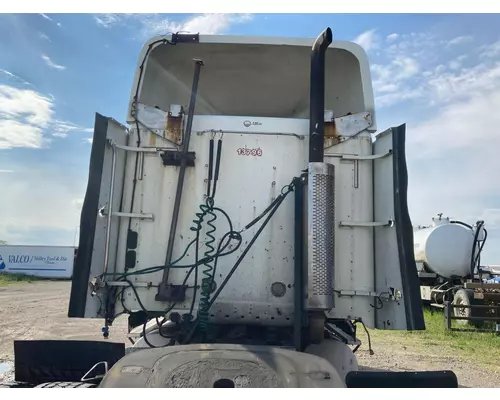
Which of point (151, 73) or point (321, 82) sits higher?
point (151, 73)

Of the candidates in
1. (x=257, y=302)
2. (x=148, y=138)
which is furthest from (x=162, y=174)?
(x=257, y=302)

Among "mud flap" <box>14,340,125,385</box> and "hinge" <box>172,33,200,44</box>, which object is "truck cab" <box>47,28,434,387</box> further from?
"mud flap" <box>14,340,125,385</box>

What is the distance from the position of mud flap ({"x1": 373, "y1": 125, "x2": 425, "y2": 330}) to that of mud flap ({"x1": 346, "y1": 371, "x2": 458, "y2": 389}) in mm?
1270

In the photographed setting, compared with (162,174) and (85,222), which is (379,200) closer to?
(162,174)

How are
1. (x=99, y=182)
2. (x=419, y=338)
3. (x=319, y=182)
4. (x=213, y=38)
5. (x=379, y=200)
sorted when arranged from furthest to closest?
(x=419, y=338), (x=213, y=38), (x=379, y=200), (x=99, y=182), (x=319, y=182)

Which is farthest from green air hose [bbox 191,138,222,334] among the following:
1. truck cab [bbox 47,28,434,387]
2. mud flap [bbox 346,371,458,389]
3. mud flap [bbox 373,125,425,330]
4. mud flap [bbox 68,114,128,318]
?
mud flap [bbox 346,371,458,389]

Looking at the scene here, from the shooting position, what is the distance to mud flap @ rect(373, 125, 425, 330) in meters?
3.58

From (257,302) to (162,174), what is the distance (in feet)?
4.38

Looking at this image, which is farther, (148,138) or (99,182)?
(148,138)

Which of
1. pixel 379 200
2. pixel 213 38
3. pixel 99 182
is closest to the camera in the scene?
pixel 99 182

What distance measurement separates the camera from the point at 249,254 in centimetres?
380

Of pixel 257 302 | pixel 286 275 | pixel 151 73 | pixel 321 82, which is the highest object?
pixel 151 73

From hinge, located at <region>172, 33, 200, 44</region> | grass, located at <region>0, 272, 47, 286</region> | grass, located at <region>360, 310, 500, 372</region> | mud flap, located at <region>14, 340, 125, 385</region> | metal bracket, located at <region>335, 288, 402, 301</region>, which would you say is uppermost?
hinge, located at <region>172, 33, 200, 44</region>

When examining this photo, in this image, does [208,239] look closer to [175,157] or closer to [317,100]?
[175,157]
